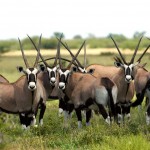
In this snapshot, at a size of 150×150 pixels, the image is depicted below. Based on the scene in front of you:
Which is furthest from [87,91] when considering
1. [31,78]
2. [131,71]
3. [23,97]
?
[131,71]

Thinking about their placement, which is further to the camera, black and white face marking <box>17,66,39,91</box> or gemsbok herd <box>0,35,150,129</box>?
gemsbok herd <box>0,35,150,129</box>

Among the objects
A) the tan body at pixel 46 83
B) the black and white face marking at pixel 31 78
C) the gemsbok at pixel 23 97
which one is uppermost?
the black and white face marking at pixel 31 78

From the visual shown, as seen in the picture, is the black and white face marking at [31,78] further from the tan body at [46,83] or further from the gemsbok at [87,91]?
the tan body at [46,83]

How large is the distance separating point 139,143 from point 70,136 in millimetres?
1866

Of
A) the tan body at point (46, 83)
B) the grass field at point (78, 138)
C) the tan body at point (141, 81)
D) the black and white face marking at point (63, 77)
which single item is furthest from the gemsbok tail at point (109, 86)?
the tan body at point (46, 83)

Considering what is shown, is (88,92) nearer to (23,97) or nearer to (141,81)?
(23,97)

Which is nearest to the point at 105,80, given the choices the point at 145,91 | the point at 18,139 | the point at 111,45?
the point at 145,91

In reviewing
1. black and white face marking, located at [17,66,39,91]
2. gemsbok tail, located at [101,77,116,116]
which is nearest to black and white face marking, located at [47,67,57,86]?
black and white face marking, located at [17,66,39,91]

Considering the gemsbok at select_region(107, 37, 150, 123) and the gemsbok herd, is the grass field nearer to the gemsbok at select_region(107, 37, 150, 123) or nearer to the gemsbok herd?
the gemsbok herd

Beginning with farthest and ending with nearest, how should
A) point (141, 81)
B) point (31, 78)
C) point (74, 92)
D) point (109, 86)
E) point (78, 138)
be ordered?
point (141, 81) → point (74, 92) → point (31, 78) → point (109, 86) → point (78, 138)

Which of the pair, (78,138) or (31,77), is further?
(31,77)

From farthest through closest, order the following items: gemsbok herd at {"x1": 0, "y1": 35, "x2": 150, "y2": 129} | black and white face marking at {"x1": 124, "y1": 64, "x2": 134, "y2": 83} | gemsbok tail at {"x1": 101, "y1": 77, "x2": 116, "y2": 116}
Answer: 1. black and white face marking at {"x1": 124, "y1": 64, "x2": 134, "y2": 83}
2. gemsbok herd at {"x1": 0, "y1": 35, "x2": 150, "y2": 129}
3. gemsbok tail at {"x1": 101, "y1": 77, "x2": 116, "y2": 116}

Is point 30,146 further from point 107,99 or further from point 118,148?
point 107,99

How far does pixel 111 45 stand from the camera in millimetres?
80750
